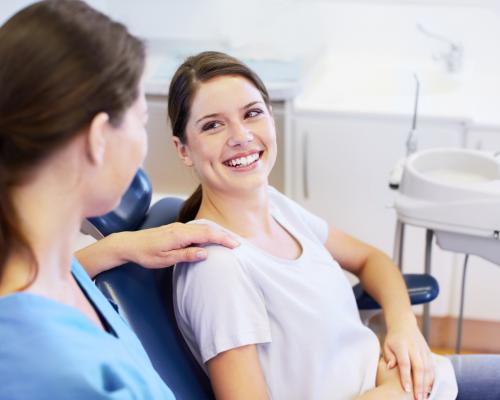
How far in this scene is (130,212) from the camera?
1.33 metres

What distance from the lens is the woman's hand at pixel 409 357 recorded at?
4.08ft

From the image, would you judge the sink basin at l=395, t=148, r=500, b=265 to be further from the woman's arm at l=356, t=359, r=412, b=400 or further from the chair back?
the chair back

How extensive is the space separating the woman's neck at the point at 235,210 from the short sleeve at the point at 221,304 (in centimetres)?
12

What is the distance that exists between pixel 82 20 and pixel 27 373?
0.39 metres

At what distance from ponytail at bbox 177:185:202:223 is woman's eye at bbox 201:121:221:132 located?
0.53 ft

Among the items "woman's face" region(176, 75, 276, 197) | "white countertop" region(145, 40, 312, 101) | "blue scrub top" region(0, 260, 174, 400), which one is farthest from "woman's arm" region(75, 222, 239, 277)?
"white countertop" region(145, 40, 312, 101)

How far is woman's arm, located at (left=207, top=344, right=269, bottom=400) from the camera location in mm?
1130

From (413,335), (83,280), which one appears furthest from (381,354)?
(83,280)

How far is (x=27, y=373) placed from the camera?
0.76 meters

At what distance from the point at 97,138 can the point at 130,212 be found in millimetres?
580

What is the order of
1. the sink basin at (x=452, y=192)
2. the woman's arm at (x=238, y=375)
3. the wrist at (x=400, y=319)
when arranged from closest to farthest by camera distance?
the woman's arm at (x=238, y=375)
the wrist at (x=400, y=319)
the sink basin at (x=452, y=192)

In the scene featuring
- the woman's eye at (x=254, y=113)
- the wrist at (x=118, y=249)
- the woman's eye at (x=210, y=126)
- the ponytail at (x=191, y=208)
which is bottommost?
the ponytail at (x=191, y=208)

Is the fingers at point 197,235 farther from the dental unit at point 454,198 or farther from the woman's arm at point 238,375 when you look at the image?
the dental unit at point 454,198

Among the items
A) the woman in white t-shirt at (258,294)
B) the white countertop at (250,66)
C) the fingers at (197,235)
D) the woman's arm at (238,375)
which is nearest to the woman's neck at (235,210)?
the woman in white t-shirt at (258,294)
